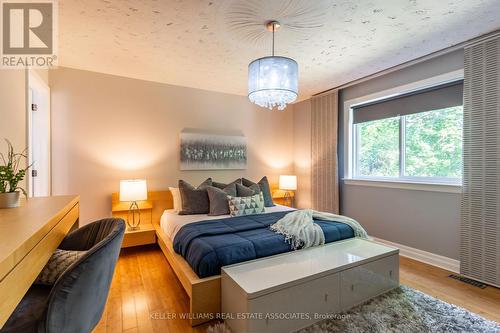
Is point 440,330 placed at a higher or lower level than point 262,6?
lower

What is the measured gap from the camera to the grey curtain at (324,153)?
157 inches

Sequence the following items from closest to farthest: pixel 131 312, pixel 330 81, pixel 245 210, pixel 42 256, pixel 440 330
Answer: pixel 42 256 < pixel 440 330 < pixel 131 312 < pixel 245 210 < pixel 330 81

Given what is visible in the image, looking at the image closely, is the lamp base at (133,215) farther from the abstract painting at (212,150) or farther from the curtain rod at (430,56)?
the curtain rod at (430,56)

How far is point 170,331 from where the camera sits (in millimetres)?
1738

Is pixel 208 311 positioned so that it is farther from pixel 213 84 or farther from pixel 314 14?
pixel 213 84

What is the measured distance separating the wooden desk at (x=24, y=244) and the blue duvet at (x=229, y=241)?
963 mm

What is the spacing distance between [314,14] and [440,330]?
8.60 feet

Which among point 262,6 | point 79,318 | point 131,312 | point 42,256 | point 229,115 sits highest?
point 262,6

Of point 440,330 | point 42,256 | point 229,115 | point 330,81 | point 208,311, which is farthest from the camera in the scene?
point 229,115

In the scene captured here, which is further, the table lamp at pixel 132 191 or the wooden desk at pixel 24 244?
the table lamp at pixel 132 191

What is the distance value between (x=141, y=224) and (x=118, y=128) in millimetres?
1442

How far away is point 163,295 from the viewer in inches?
87.2

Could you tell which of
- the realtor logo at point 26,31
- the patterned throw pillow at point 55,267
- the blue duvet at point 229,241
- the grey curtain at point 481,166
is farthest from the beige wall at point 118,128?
the grey curtain at point 481,166

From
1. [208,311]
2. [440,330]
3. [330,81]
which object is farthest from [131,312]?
[330,81]
